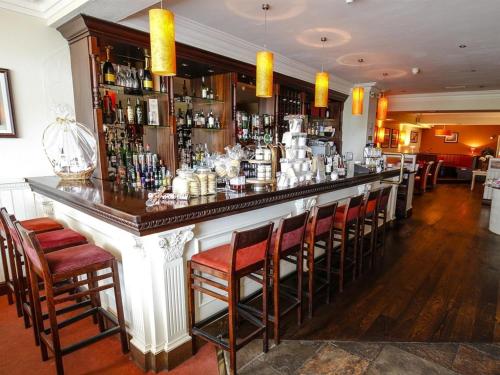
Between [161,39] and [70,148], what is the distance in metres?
1.55

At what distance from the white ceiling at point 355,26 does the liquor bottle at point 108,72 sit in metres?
0.46

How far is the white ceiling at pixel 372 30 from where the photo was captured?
9.35ft

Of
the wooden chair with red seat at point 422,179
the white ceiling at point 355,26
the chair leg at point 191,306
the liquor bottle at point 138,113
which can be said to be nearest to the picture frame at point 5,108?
the white ceiling at point 355,26

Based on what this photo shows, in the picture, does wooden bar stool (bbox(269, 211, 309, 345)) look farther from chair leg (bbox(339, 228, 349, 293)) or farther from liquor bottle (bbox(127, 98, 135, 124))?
liquor bottle (bbox(127, 98, 135, 124))

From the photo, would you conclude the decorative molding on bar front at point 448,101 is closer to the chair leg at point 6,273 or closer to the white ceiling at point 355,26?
the white ceiling at point 355,26

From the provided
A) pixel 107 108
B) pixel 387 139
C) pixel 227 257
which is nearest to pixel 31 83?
pixel 107 108

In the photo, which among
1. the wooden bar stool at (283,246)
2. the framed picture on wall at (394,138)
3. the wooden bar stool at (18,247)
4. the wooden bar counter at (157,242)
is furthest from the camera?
the framed picture on wall at (394,138)

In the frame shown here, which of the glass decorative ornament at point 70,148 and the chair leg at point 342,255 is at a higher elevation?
the glass decorative ornament at point 70,148

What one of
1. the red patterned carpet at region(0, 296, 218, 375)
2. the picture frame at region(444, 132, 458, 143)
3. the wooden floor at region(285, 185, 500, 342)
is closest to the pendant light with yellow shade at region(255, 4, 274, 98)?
the wooden floor at region(285, 185, 500, 342)

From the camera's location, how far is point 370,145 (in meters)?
4.92

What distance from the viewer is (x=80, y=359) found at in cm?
204

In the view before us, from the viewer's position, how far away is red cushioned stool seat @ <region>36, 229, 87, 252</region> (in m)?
2.14

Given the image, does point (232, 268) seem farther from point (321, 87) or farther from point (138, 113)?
point (321, 87)

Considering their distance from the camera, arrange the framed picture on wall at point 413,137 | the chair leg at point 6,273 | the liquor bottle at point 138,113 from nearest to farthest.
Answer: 1. the chair leg at point 6,273
2. the liquor bottle at point 138,113
3. the framed picture on wall at point 413,137
